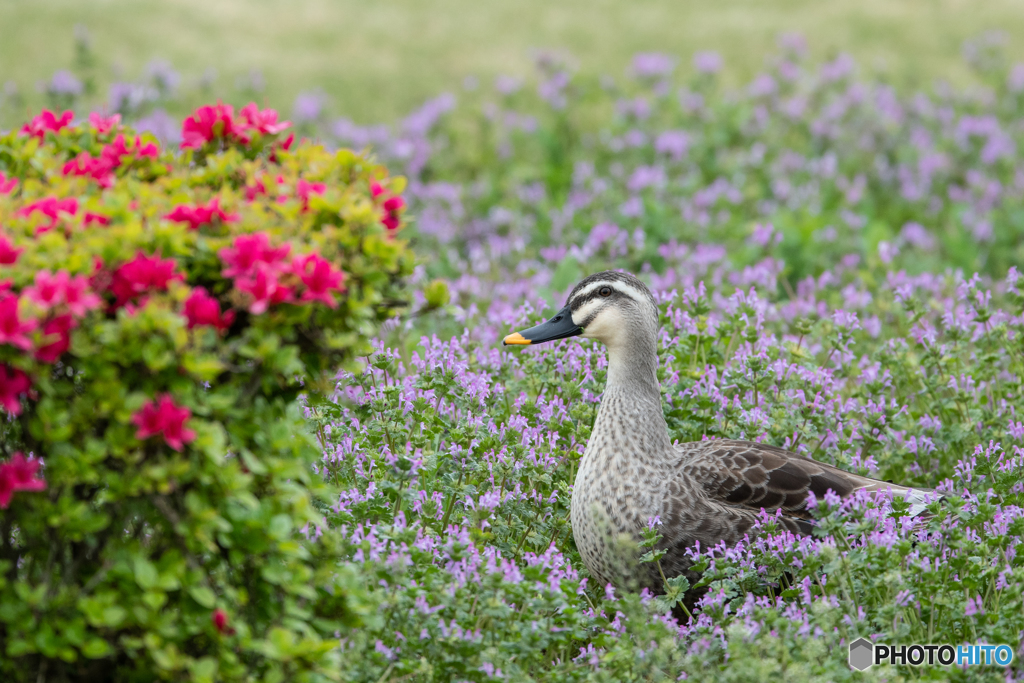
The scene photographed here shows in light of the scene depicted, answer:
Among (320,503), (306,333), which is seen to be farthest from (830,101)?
(306,333)

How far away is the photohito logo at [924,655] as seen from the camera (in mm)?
3398

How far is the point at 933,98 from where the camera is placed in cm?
1124

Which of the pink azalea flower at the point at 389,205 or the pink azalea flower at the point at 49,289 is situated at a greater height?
the pink azalea flower at the point at 389,205

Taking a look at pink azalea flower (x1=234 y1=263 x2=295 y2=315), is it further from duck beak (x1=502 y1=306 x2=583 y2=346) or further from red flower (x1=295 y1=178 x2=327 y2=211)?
duck beak (x1=502 y1=306 x2=583 y2=346)

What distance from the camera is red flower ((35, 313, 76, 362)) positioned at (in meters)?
2.53

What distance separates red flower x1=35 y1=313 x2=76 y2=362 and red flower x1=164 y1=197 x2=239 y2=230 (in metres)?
0.48

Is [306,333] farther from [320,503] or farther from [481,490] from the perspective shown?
[481,490]

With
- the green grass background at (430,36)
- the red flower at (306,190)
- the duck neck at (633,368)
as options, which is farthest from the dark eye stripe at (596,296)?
the green grass background at (430,36)

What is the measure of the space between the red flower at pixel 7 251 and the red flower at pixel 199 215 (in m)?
0.41

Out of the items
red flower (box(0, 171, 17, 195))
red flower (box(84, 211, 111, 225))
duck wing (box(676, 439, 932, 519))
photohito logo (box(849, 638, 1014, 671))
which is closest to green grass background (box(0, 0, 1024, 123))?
duck wing (box(676, 439, 932, 519))

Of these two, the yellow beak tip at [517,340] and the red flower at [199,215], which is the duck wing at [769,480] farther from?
the red flower at [199,215]

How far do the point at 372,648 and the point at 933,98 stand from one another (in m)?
9.93

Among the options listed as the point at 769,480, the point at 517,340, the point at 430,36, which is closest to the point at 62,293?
the point at 517,340

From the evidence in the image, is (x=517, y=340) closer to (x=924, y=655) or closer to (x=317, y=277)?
(x=317, y=277)
